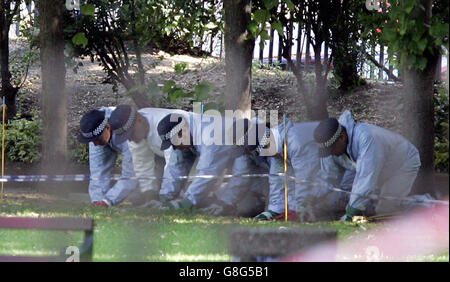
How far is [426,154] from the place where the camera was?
7547 millimetres

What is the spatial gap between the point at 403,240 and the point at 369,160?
178 centimetres

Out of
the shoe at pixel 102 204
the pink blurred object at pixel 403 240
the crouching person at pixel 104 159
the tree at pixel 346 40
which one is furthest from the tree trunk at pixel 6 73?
the pink blurred object at pixel 403 240

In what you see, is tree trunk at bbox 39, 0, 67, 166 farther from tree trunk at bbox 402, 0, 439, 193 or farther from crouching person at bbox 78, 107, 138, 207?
tree trunk at bbox 402, 0, 439, 193

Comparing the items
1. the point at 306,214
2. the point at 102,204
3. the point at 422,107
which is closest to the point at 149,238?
the point at 306,214

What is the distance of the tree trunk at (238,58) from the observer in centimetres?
1013

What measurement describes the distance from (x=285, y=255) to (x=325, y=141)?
3.46 metres

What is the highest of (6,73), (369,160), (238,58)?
(238,58)

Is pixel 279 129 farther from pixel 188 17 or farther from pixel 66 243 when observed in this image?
pixel 188 17

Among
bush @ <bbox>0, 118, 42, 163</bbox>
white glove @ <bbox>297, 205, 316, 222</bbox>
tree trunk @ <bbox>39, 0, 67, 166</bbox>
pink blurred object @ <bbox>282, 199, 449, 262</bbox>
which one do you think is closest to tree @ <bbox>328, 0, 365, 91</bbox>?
white glove @ <bbox>297, 205, 316, 222</bbox>

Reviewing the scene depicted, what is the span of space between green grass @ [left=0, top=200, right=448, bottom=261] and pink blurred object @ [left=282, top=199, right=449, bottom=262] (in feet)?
0.44

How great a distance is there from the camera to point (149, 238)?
7.51 metres

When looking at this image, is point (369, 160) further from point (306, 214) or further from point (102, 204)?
point (102, 204)

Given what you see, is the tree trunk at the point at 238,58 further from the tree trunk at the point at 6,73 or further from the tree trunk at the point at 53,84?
the tree trunk at the point at 6,73

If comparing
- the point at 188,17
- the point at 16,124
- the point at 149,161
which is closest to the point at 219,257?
the point at 149,161
